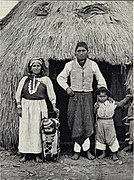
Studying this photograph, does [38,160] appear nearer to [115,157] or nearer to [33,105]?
[33,105]

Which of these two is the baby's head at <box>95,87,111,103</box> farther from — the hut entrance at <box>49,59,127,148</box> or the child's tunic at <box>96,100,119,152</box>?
the hut entrance at <box>49,59,127,148</box>

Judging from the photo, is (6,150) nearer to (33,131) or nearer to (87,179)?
(33,131)

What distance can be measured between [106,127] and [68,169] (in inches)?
36.5

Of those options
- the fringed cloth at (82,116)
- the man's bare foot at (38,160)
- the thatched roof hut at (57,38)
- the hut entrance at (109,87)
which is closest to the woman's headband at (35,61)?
the thatched roof hut at (57,38)

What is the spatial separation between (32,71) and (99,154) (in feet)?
5.74

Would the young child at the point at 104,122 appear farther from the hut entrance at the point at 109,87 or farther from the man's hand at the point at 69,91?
the hut entrance at the point at 109,87

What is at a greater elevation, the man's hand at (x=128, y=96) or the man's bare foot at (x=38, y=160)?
the man's hand at (x=128, y=96)

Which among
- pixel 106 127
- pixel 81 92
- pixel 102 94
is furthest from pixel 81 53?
pixel 106 127

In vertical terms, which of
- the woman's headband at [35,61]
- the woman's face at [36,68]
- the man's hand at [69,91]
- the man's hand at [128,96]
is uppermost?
the woman's headband at [35,61]


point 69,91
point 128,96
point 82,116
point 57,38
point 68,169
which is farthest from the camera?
point 57,38

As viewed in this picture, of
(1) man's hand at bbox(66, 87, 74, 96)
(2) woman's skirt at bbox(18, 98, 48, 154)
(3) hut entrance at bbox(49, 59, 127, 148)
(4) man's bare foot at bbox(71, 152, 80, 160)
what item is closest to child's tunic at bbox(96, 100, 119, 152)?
(4) man's bare foot at bbox(71, 152, 80, 160)

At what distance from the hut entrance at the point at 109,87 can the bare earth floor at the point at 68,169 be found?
1.02m

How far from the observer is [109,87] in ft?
28.1

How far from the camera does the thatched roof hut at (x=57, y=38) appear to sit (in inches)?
298
